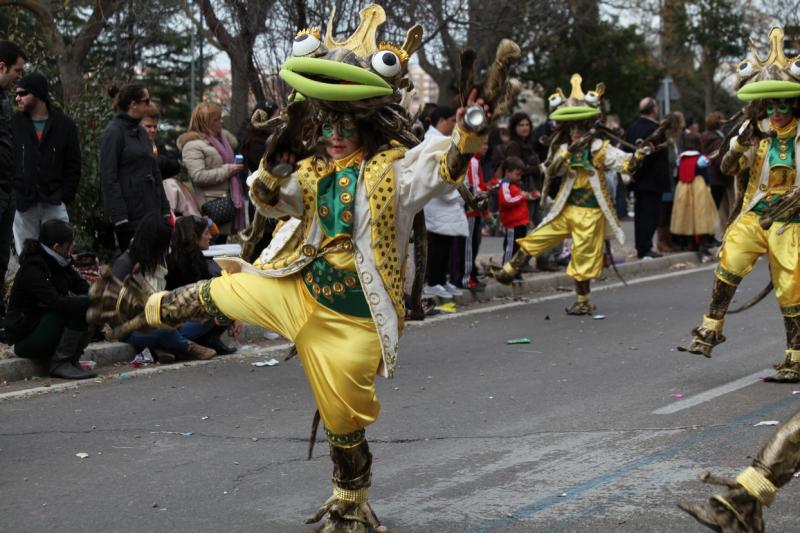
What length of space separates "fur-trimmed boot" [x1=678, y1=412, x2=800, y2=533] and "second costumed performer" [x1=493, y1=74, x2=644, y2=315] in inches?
295

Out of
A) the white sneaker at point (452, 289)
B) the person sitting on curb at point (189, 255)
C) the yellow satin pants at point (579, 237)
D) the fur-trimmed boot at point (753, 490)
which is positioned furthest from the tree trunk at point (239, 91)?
the fur-trimmed boot at point (753, 490)

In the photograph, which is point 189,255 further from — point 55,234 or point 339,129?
point 339,129

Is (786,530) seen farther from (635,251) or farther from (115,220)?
(635,251)

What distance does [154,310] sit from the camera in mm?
5410

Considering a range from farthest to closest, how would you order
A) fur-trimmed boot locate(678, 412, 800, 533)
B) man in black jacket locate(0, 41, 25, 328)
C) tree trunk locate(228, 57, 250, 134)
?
tree trunk locate(228, 57, 250, 134), man in black jacket locate(0, 41, 25, 328), fur-trimmed boot locate(678, 412, 800, 533)

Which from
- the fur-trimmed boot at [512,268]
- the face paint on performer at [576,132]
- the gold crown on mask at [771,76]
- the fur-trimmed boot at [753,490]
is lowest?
the fur-trimmed boot at [512,268]

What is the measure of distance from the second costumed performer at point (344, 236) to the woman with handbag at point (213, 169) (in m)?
6.08

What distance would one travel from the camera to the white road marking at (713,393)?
7.57m

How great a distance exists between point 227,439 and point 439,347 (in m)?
3.43

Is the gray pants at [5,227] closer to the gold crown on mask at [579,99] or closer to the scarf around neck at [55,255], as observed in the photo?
the scarf around neck at [55,255]

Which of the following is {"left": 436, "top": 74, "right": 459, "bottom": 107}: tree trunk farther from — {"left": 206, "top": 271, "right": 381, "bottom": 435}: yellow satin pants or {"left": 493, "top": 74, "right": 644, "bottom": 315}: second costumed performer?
{"left": 206, "top": 271, "right": 381, "bottom": 435}: yellow satin pants

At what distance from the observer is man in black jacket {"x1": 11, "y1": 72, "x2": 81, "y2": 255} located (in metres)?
9.71

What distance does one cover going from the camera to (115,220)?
10.2 meters

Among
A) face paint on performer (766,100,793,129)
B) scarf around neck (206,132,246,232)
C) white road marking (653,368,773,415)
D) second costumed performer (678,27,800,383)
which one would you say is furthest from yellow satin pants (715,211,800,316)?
scarf around neck (206,132,246,232)
